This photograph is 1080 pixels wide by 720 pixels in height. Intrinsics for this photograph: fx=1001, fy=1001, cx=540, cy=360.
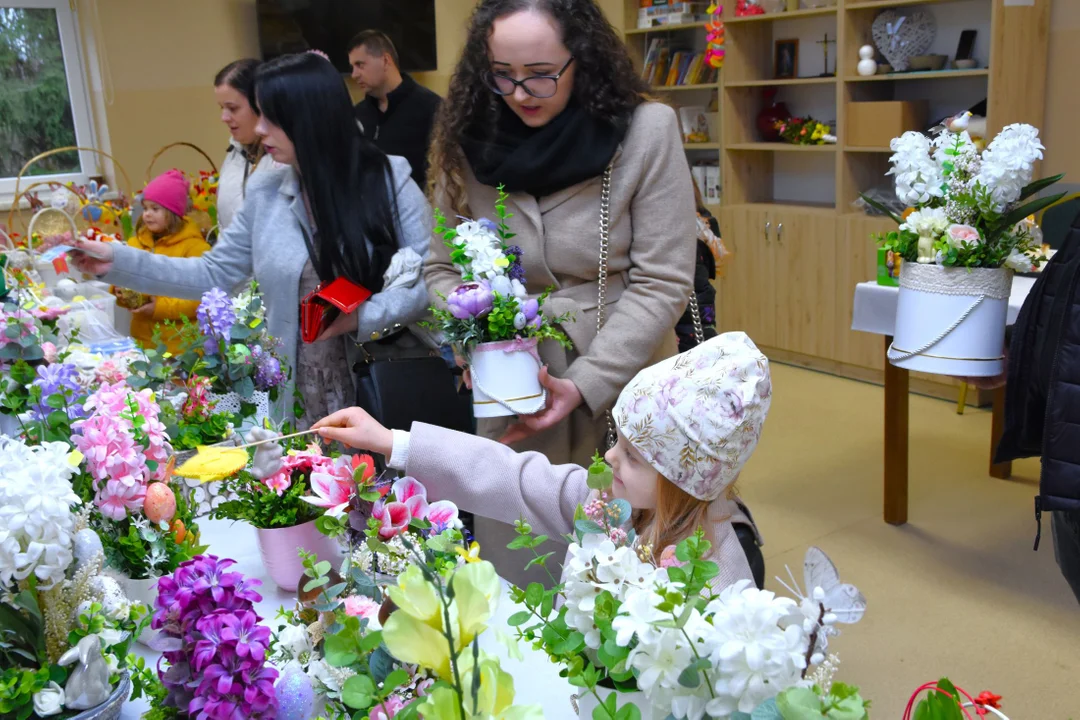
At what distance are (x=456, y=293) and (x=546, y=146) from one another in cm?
33

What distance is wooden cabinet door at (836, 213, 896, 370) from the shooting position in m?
4.96

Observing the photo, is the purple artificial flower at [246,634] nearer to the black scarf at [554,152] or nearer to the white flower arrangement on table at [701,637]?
the white flower arrangement on table at [701,637]

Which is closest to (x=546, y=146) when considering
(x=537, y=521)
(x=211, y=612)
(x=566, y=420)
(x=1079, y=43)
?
(x=566, y=420)

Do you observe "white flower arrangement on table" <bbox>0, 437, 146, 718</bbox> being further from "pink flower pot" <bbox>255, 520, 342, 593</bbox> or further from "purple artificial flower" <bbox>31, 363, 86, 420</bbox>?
"purple artificial flower" <bbox>31, 363, 86, 420</bbox>

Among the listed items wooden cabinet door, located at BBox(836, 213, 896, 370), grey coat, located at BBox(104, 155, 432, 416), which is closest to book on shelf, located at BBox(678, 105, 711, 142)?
wooden cabinet door, located at BBox(836, 213, 896, 370)

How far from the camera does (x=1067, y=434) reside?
6.59 feet

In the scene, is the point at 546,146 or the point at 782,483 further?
the point at 782,483

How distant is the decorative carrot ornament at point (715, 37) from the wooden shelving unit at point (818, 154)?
2.0 inches

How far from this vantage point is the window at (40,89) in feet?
16.9

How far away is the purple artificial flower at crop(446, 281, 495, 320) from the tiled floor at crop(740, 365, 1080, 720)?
1.22m

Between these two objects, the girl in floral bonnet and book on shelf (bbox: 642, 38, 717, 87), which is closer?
the girl in floral bonnet

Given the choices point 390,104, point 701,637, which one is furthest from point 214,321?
point 390,104

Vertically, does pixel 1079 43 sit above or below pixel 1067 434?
above

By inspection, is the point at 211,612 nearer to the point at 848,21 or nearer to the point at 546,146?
the point at 546,146
